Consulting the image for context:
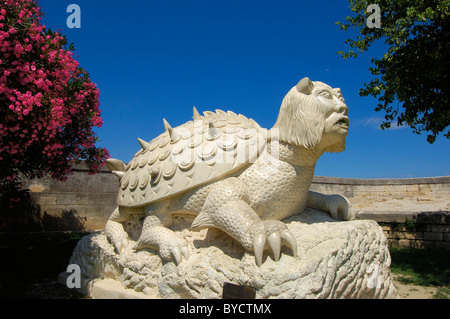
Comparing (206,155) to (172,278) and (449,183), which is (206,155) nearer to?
(172,278)

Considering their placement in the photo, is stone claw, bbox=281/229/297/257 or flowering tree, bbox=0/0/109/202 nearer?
stone claw, bbox=281/229/297/257

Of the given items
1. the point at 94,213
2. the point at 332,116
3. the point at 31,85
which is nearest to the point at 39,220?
the point at 94,213

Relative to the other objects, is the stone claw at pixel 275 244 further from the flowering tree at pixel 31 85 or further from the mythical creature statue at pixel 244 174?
the flowering tree at pixel 31 85

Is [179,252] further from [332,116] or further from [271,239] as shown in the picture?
[332,116]

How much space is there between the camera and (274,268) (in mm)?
2373

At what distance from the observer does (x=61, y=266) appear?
5.07 meters

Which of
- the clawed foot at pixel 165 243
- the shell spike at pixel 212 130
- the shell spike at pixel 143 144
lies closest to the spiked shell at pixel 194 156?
the shell spike at pixel 212 130

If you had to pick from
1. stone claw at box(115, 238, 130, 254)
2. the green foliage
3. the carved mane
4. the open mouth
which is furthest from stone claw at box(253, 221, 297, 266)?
the green foliage

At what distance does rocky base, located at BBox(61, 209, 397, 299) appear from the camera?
232 cm

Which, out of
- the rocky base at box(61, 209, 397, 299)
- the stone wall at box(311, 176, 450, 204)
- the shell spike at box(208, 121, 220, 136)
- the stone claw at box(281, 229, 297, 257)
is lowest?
the rocky base at box(61, 209, 397, 299)

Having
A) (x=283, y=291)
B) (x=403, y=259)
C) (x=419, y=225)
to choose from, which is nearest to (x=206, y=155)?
(x=283, y=291)

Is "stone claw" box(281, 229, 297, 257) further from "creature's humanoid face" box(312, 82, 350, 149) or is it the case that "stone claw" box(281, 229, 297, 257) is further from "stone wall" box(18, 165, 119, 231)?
"stone wall" box(18, 165, 119, 231)

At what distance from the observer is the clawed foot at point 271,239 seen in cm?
240

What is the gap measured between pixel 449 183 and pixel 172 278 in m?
12.1
